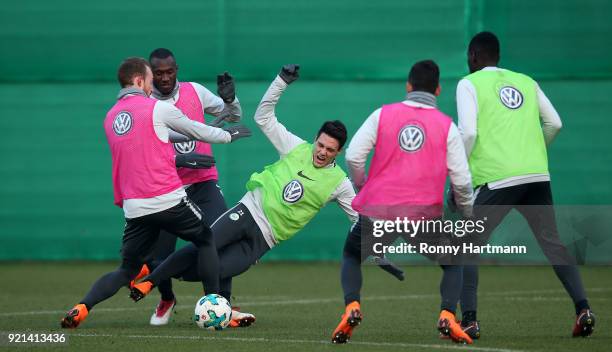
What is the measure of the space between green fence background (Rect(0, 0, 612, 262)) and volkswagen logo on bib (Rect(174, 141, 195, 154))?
483 centimetres

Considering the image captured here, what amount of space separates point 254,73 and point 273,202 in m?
5.71

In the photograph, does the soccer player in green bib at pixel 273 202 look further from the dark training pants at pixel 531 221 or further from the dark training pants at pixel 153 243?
the dark training pants at pixel 531 221

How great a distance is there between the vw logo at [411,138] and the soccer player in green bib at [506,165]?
57cm

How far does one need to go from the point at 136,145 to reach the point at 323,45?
654cm

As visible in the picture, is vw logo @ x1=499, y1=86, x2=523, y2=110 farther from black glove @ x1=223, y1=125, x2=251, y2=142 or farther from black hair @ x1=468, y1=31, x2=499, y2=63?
black glove @ x1=223, y1=125, x2=251, y2=142

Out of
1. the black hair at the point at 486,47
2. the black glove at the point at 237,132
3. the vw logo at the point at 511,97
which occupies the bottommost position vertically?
the black glove at the point at 237,132

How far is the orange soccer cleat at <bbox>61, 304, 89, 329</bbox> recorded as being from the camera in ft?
26.4

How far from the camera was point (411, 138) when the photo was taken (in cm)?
720

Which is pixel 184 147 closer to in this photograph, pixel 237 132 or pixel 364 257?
pixel 237 132

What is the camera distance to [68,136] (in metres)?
14.4

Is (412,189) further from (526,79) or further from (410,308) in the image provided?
(410,308)

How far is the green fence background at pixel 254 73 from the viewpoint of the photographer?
14.0 meters

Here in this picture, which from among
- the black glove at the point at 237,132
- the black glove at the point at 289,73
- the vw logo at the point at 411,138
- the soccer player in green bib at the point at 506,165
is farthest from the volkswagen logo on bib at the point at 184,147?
the vw logo at the point at 411,138

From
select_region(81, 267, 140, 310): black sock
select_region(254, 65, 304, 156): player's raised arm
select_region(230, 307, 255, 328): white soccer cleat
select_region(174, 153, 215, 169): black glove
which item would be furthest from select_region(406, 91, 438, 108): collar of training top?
select_region(81, 267, 140, 310): black sock
